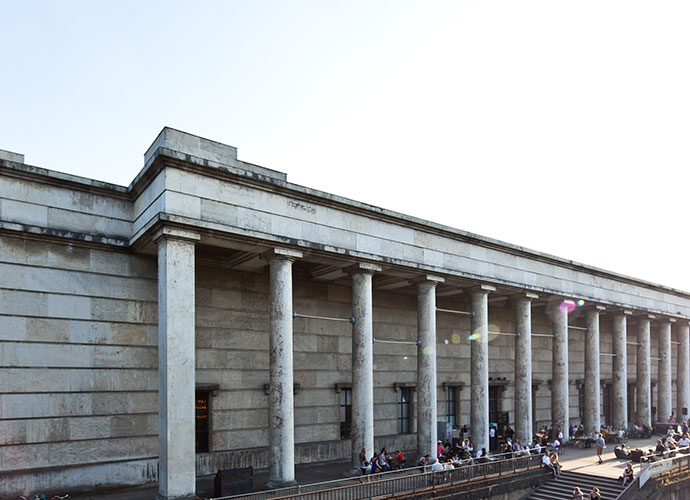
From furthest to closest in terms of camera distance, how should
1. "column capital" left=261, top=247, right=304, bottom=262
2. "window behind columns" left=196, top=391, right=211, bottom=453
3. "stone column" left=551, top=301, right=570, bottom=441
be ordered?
"stone column" left=551, top=301, right=570, bottom=441
"window behind columns" left=196, top=391, right=211, bottom=453
"column capital" left=261, top=247, right=304, bottom=262

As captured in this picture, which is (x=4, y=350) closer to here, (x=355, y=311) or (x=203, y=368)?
(x=203, y=368)

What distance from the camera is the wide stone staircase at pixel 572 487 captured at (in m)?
23.7

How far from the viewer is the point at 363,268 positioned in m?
24.0

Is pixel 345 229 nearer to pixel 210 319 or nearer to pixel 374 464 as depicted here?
pixel 210 319

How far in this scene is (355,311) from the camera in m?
24.2

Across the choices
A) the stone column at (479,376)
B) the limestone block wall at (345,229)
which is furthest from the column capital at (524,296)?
the stone column at (479,376)

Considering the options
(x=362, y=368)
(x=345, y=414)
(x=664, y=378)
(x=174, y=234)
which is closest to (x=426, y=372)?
(x=362, y=368)

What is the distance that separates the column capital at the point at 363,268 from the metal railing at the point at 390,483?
787 centimetres

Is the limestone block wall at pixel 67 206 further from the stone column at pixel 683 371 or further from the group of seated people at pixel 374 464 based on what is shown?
the stone column at pixel 683 371

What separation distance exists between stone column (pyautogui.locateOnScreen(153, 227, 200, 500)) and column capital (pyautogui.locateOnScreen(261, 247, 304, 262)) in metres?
3.13

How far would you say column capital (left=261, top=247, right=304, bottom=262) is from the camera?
2114 cm

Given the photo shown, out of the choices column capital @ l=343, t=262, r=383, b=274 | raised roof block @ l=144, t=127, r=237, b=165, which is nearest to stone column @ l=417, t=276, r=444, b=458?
column capital @ l=343, t=262, r=383, b=274

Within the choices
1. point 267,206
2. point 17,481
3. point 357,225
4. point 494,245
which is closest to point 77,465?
point 17,481

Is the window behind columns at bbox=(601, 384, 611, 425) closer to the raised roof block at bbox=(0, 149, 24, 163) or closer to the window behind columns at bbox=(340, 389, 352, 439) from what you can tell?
the window behind columns at bbox=(340, 389, 352, 439)
